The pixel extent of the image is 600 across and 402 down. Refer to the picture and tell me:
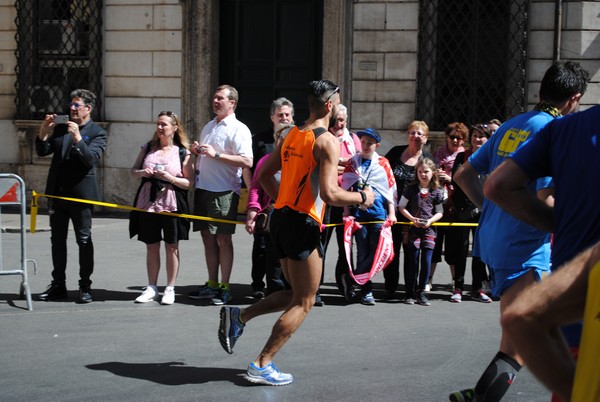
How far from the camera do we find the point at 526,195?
3.79 m

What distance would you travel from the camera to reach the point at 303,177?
20.3 feet

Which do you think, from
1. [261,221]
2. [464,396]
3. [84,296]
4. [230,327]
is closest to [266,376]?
[230,327]

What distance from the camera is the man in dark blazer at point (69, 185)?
9086mm

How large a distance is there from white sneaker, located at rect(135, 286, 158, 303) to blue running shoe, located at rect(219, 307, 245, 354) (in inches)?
106

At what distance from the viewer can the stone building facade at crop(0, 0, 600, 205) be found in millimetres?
16359

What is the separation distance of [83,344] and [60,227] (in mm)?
2099

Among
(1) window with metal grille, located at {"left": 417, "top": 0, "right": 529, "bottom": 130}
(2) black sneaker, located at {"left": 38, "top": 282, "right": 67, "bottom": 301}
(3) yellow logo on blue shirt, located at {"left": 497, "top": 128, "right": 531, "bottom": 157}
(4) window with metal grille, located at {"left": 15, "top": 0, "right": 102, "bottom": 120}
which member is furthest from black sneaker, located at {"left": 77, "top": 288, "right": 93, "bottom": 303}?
(4) window with metal grille, located at {"left": 15, "top": 0, "right": 102, "bottom": 120}

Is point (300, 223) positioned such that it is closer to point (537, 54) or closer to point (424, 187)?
point (424, 187)

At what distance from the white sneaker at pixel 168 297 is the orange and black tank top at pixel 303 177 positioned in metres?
3.13

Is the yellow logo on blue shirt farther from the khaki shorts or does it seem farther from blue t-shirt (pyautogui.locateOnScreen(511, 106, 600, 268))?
the khaki shorts

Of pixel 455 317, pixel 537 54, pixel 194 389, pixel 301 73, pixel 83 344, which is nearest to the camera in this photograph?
pixel 194 389

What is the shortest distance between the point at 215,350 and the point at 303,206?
155cm

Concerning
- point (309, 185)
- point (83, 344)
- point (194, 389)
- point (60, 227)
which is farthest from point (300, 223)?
point (60, 227)

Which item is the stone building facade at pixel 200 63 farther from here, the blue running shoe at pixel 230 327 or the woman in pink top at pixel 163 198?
the blue running shoe at pixel 230 327
